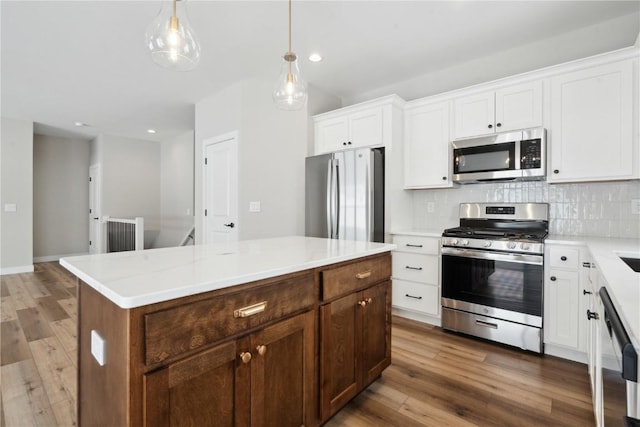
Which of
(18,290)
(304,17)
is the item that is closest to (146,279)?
(304,17)

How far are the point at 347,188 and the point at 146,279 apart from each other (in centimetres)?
248

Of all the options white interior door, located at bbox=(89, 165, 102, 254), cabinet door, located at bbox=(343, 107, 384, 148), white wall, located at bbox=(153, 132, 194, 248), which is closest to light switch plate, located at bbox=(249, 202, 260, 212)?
cabinet door, located at bbox=(343, 107, 384, 148)

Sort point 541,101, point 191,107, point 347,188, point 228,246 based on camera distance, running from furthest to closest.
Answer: point 191,107
point 347,188
point 541,101
point 228,246

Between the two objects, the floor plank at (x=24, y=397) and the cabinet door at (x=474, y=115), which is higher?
the cabinet door at (x=474, y=115)

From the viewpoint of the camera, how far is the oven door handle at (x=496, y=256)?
2391 millimetres

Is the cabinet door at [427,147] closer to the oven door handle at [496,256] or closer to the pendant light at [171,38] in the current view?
the oven door handle at [496,256]

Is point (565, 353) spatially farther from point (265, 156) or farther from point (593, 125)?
point (265, 156)

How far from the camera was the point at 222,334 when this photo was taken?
108 centimetres

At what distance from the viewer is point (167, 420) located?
0.95m

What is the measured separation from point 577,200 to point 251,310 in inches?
117

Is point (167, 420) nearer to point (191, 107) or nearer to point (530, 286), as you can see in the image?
point (530, 286)

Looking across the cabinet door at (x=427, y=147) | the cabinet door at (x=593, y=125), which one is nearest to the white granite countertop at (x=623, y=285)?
the cabinet door at (x=593, y=125)

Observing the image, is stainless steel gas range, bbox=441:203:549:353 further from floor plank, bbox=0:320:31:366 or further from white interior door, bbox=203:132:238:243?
floor plank, bbox=0:320:31:366

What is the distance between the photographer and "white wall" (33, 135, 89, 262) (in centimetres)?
642
